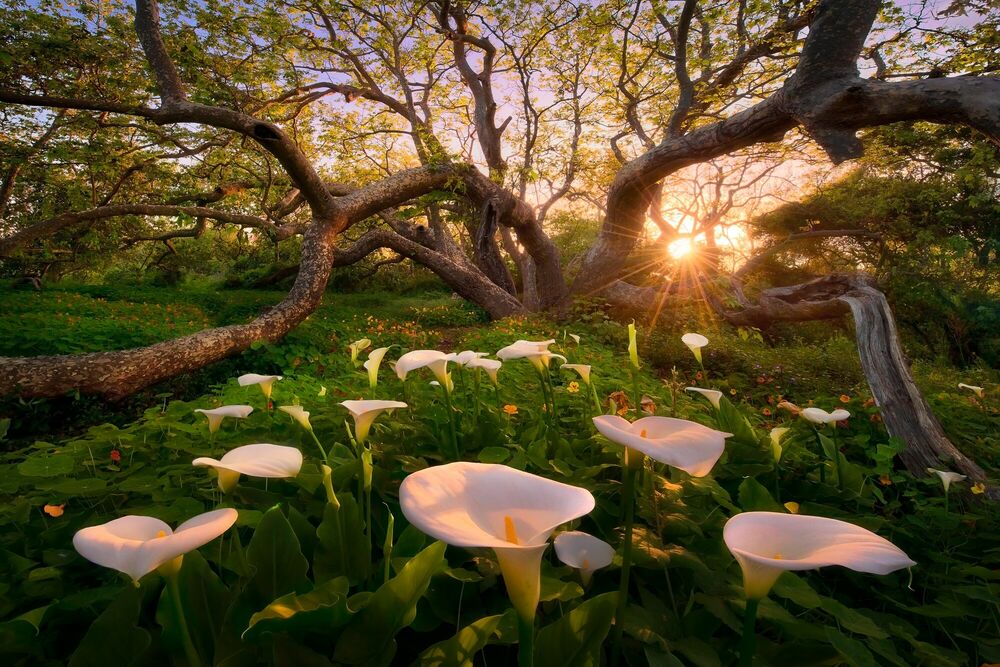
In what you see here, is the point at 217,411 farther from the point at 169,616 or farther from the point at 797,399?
the point at 797,399

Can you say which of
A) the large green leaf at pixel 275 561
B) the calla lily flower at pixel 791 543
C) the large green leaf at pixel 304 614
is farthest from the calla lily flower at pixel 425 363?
the calla lily flower at pixel 791 543

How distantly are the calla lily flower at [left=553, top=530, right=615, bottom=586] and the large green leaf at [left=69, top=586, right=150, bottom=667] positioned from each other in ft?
2.51

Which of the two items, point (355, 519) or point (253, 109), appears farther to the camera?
point (253, 109)

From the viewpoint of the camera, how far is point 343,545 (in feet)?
3.28

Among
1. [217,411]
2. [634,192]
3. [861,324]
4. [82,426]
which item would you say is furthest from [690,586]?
[634,192]

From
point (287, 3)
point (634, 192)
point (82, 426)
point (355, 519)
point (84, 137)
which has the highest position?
point (287, 3)

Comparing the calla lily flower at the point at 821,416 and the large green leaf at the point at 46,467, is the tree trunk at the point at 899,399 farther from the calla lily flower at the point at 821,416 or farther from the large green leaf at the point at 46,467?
the large green leaf at the point at 46,467

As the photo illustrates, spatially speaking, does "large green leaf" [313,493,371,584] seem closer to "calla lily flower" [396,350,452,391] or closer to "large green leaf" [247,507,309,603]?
"large green leaf" [247,507,309,603]

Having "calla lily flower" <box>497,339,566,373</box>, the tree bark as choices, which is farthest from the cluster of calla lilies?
the tree bark

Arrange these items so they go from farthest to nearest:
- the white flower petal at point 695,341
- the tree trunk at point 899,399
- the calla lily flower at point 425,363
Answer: the tree trunk at point 899,399, the white flower petal at point 695,341, the calla lily flower at point 425,363

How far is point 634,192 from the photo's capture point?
798cm

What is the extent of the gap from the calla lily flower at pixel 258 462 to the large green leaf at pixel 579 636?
1.77ft

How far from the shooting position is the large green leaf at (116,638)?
78cm

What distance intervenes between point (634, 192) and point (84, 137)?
33.3 ft
